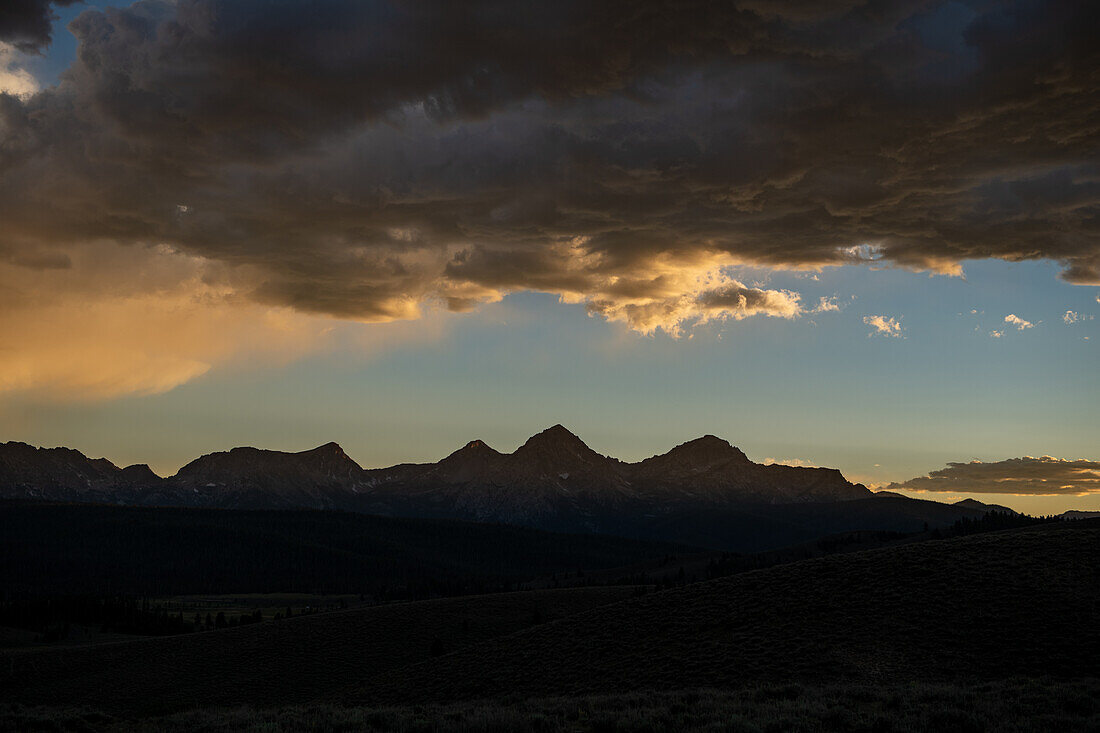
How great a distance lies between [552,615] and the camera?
3521 inches

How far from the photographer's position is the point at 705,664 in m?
43.0

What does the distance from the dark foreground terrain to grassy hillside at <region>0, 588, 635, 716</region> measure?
0.29 m

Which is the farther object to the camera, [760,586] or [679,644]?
[760,586]

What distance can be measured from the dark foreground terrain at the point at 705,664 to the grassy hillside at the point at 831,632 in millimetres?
176

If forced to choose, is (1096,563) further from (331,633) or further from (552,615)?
(331,633)

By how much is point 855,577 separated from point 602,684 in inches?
904

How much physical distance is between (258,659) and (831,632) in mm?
51985

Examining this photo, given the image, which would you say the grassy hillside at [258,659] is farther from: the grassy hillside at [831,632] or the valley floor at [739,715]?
the valley floor at [739,715]

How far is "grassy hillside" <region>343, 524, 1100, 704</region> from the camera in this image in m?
40.1

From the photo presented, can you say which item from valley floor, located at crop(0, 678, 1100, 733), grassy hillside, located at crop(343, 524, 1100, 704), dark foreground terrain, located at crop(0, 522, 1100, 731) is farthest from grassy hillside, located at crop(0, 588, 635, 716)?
valley floor, located at crop(0, 678, 1100, 733)

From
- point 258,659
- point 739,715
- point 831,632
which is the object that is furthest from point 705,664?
point 258,659

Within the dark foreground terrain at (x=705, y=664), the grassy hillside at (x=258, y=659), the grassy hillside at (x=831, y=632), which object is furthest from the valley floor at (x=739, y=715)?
the grassy hillside at (x=258, y=659)

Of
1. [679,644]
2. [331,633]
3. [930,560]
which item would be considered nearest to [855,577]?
[930,560]

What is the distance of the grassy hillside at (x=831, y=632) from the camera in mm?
40119
